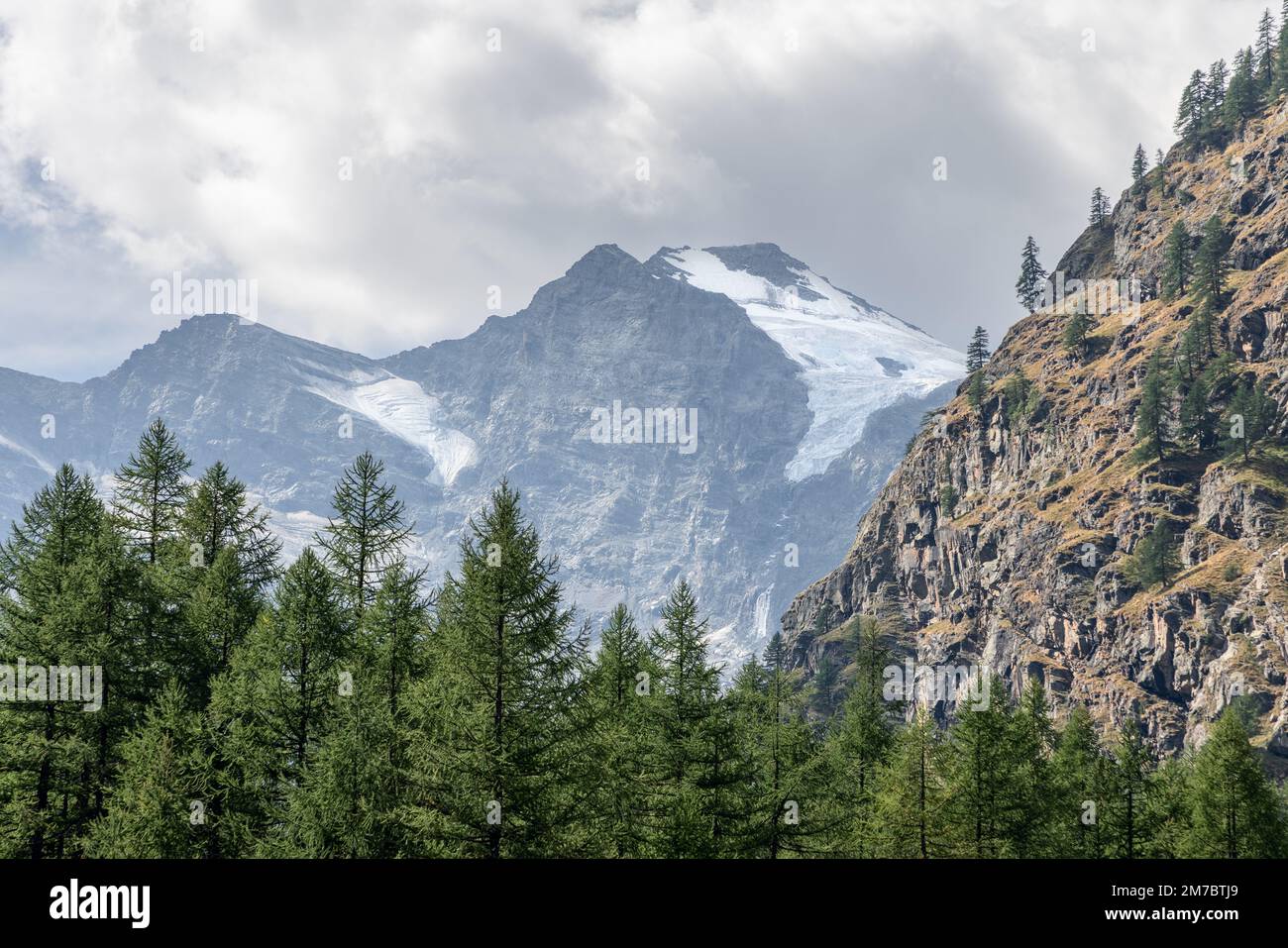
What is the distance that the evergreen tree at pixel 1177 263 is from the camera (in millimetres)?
180500

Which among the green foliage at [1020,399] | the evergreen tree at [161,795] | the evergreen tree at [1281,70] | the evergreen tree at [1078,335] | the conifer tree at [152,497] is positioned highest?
the evergreen tree at [1281,70]

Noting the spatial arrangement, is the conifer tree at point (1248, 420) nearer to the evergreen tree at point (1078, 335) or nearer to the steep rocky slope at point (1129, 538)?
the steep rocky slope at point (1129, 538)

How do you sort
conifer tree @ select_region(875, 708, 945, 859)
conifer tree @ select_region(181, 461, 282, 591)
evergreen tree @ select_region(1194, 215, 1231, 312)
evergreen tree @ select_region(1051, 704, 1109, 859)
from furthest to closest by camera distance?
evergreen tree @ select_region(1194, 215, 1231, 312) → evergreen tree @ select_region(1051, 704, 1109, 859) → conifer tree @ select_region(875, 708, 945, 859) → conifer tree @ select_region(181, 461, 282, 591)

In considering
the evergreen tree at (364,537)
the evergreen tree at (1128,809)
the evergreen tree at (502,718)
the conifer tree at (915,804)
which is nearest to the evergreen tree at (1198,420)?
the evergreen tree at (1128,809)

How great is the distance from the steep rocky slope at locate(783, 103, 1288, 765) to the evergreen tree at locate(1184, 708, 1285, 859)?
71053 mm

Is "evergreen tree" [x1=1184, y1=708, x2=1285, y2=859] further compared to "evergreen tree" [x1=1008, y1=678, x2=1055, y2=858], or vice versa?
Result: "evergreen tree" [x1=1184, y1=708, x2=1285, y2=859]

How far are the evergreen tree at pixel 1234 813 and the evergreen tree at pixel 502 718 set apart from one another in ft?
111

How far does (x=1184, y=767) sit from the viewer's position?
212 feet

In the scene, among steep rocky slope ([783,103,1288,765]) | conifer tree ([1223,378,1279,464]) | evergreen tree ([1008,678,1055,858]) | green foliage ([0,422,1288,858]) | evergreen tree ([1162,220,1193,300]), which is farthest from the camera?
evergreen tree ([1162,220,1193,300])

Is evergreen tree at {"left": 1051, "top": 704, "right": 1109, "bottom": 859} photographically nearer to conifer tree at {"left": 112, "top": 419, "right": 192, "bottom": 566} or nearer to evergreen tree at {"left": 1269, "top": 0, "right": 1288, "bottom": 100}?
conifer tree at {"left": 112, "top": 419, "right": 192, "bottom": 566}

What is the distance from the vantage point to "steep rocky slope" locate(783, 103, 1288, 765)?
130 meters

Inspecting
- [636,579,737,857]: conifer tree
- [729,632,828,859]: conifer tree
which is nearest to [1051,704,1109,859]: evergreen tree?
[729,632,828,859]: conifer tree

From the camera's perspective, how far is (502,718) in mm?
29359
